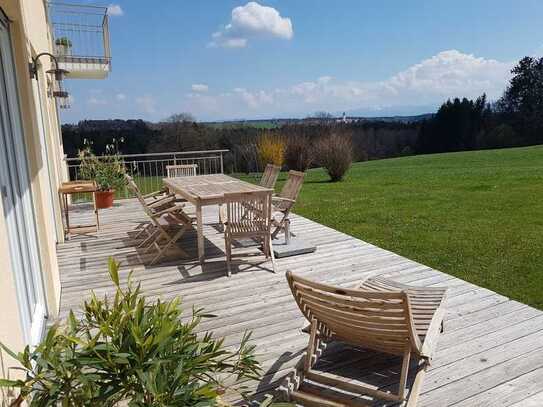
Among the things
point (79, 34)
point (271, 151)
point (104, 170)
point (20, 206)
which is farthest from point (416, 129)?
point (20, 206)

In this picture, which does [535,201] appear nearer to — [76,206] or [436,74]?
[76,206]

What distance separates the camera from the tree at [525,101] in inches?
1067

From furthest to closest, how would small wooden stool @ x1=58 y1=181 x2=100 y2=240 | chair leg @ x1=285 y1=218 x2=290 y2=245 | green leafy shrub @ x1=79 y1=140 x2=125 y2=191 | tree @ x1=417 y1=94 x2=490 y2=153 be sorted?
tree @ x1=417 y1=94 x2=490 y2=153 < green leafy shrub @ x1=79 y1=140 x2=125 y2=191 < small wooden stool @ x1=58 y1=181 x2=100 y2=240 < chair leg @ x1=285 y1=218 x2=290 y2=245

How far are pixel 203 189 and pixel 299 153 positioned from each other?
27.3 ft

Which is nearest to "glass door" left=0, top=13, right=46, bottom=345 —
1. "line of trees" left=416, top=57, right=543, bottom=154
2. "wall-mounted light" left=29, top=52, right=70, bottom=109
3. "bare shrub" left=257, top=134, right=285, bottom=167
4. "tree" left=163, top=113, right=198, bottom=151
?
"wall-mounted light" left=29, top=52, right=70, bottom=109

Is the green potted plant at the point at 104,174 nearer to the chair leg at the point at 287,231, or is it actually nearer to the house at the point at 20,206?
the house at the point at 20,206

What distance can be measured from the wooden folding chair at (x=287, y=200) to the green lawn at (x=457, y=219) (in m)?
1.35

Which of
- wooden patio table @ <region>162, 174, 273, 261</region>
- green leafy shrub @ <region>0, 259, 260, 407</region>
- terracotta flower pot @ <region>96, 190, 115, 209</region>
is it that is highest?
wooden patio table @ <region>162, 174, 273, 261</region>

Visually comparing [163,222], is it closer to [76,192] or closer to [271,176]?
[271,176]

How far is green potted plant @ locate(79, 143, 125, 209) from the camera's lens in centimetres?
765

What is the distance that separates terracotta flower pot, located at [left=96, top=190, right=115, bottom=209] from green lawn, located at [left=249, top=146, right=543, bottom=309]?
358 cm

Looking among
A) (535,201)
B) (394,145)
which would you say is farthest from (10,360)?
(394,145)

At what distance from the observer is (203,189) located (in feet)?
16.8

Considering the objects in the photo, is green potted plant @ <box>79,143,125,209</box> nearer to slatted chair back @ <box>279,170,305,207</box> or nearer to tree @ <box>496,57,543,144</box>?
slatted chair back @ <box>279,170,305,207</box>
